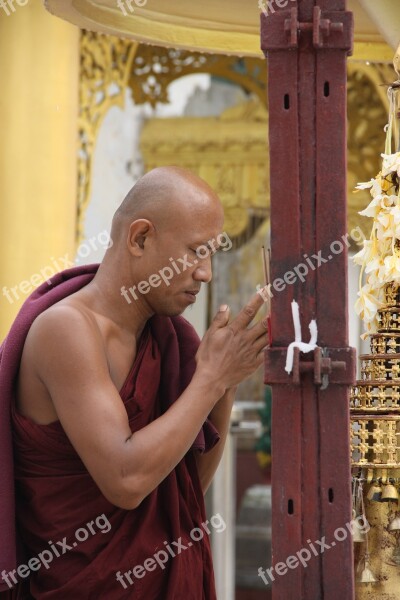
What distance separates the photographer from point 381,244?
7.91 feet

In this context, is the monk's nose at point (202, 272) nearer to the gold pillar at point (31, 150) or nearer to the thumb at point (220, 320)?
the thumb at point (220, 320)

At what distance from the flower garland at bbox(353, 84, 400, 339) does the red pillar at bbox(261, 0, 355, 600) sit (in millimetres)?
525

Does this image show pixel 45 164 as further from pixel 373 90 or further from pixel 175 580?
pixel 175 580

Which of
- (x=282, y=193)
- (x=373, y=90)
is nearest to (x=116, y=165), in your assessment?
(x=373, y=90)

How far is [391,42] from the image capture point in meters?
2.84

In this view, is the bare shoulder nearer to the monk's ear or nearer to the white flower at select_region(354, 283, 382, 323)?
the monk's ear

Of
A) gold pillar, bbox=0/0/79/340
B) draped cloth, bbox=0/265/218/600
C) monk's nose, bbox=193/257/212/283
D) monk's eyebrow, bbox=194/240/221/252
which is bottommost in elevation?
draped cloth, bbox=0/265/218/600

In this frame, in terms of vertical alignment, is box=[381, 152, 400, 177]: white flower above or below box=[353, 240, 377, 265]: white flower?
above

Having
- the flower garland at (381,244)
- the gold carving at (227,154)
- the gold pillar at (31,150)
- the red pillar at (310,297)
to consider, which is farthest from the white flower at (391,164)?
the gold carving at (227,154)

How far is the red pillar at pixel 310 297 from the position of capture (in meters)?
1.84

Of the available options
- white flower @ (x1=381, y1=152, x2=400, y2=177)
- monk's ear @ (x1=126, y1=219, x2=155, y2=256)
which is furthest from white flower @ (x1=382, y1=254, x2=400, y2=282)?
monk's ear @ (x1=126, y1=219, x2=155, y2=256)

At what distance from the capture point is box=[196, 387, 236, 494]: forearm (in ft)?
7.67

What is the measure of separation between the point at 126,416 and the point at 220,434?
36cm

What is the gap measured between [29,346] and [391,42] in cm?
123
